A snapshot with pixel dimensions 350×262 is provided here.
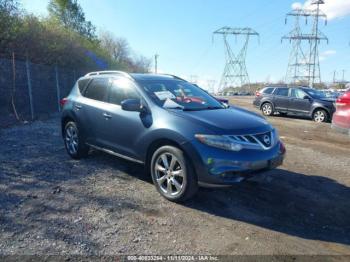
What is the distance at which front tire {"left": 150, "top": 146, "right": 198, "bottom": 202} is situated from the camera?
4324 millimetres

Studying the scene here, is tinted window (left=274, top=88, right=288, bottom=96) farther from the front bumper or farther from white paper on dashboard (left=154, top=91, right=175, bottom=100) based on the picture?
the front bumper

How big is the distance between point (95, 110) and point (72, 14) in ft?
119

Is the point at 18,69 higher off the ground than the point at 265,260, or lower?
higher

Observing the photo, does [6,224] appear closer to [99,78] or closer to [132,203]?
[132,203]

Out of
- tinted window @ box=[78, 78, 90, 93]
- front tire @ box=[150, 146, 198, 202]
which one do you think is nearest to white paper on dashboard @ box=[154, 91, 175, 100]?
front tire @ box=[150, 146, 198, 202]

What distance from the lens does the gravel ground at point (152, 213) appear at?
351cm

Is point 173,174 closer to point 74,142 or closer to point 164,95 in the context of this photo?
point 164,95

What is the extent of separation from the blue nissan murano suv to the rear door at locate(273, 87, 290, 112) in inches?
491

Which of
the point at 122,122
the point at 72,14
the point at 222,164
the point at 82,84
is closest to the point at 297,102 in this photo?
the point at 82,84

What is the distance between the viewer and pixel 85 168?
19.9 feet

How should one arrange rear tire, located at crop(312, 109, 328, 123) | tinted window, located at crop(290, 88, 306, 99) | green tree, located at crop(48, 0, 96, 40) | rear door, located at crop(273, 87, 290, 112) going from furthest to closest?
green tree, located at crop(48, 0, 96, 40) < rear door, located at crop(273, 87, 290, 112) < tinted window, located at crop(290, 88, 306, 99) < rear tire, located at crop(312, 109, 328, 123)

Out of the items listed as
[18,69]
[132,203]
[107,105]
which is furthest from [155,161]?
[18,69]

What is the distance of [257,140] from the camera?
4.41 m

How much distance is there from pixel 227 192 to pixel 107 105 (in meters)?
2.48
